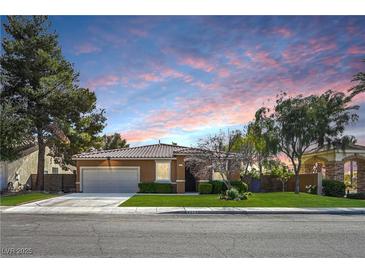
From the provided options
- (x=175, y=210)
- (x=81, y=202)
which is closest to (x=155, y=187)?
(x=81, y=202)

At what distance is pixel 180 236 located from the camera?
36.8ft

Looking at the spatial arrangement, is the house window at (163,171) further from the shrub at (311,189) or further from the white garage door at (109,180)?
the shrub at (311,189)

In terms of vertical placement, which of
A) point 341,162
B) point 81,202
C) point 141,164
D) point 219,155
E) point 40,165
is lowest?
point 81,202

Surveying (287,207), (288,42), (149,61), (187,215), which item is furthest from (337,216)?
(149,61)

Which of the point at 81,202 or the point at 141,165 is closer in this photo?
the point at 81,202

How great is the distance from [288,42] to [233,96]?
4.55m

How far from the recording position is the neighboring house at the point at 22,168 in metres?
30.8

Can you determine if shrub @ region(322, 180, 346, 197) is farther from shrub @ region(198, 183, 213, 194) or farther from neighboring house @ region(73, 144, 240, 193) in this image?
neighboring house @ region(73, 144, 240, 193)

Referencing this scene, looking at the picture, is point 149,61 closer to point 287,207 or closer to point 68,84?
point 287,207

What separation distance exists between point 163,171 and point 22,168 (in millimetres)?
11616

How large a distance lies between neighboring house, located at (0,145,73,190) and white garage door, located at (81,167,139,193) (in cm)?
493

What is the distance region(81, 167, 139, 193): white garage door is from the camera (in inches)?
1211

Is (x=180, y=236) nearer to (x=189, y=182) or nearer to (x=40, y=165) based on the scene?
(x=189, y=182)

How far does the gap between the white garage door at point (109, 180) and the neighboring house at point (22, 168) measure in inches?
194
